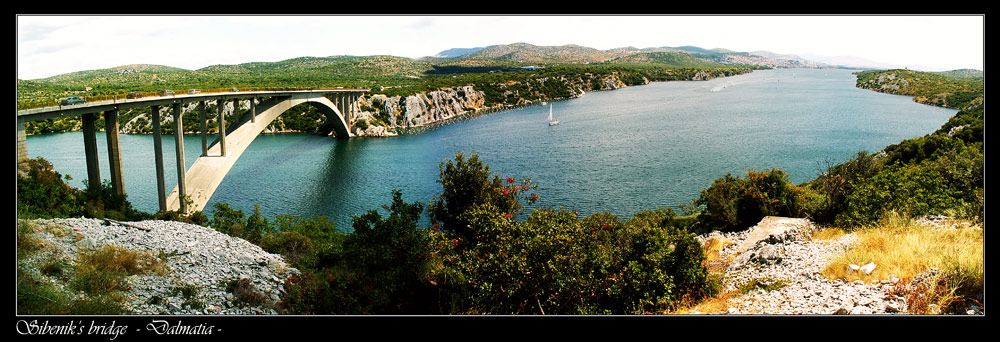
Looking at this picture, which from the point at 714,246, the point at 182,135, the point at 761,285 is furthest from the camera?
the point at 182,135

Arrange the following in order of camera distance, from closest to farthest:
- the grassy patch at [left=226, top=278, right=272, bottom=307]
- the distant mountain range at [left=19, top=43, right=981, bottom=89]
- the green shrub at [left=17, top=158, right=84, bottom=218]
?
the grassy patch at [left=226, top=278, right=272, bottom=307] → the green shrub at [left=17, top=158, right=84, bottom=218] → the distant mountain range at [left=19, top=43, right=981, bottom=89]

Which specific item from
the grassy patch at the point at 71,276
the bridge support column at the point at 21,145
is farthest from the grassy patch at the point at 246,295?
the bridge support column at the point at 21,145

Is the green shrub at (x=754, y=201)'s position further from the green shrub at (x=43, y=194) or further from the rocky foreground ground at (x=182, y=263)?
the green shrub at (x=43, y=194)

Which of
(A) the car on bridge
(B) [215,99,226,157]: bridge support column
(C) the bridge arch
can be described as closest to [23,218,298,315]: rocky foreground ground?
(A) the car on bridge

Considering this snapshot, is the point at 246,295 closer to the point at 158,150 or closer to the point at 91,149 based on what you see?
the point at 91,149

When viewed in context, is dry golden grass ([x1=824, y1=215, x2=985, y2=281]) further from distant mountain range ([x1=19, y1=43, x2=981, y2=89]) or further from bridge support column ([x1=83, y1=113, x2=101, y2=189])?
bridge support column ([x1=83, y1=113, x2=101, y2=189])

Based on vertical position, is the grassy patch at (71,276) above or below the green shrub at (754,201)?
above

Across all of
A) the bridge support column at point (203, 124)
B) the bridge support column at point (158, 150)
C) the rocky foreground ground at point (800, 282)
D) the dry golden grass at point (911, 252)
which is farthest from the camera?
the bridge support column at point (203, 124)

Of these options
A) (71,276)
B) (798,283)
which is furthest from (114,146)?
(798,283)

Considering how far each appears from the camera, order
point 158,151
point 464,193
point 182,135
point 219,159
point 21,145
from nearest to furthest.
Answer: point 21,145 < point 464,193 < point 158,151 < point 182,135 < point 219,159
